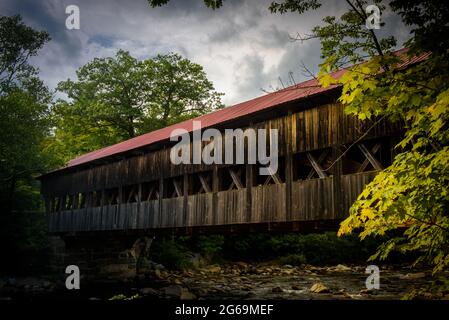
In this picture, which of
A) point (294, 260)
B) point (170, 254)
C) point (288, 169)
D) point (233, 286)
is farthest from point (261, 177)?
point (294, 260)

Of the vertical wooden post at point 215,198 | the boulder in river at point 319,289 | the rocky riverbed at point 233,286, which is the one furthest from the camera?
the boulder in river at point 319,289

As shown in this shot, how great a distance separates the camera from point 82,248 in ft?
64.6

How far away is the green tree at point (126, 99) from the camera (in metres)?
26.9

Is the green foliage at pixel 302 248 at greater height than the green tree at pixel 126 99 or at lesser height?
lesser

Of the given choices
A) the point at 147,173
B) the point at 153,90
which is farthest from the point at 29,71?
the point at 147,173

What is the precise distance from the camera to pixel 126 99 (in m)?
27.3

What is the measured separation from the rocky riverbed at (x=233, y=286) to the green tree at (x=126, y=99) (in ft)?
35.6

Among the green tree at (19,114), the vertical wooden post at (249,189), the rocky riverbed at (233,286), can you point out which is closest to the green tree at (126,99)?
the green tree at (19,114)

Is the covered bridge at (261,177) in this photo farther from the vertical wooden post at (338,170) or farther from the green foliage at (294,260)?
the green foliage at (294,260)

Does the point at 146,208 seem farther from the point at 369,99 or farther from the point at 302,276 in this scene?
the point at 369,99

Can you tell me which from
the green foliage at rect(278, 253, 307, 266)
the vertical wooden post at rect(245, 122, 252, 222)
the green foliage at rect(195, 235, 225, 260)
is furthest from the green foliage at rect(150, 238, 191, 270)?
the vertical wooden post at rect(245, 122, 252, 222)

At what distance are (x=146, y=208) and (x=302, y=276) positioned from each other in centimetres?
882

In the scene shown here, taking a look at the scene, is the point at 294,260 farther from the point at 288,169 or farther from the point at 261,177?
the point at 288,169

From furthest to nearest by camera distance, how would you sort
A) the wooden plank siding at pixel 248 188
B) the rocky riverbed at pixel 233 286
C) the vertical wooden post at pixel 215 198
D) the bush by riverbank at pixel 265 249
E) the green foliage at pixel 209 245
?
the green foliage at pixel 209 245, the bush by riverbank at pixel 265 249, the rocky riverbed at pixel 233 286, the vertical wooden post at pixel 215 198, the wooden plank siding at pixel 248 188
